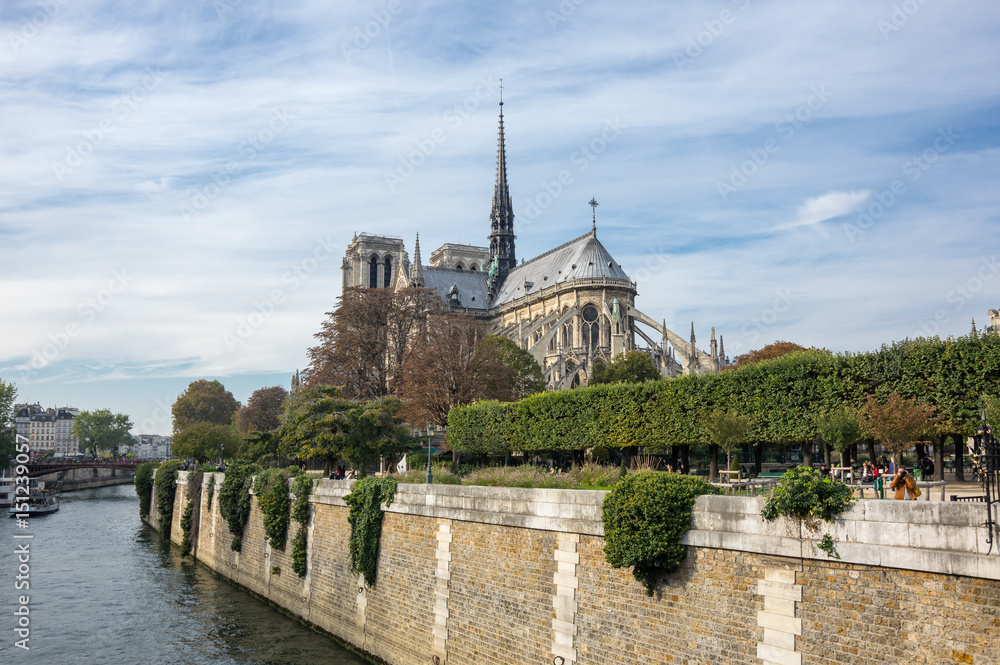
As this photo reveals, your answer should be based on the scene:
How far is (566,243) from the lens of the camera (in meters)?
85.9

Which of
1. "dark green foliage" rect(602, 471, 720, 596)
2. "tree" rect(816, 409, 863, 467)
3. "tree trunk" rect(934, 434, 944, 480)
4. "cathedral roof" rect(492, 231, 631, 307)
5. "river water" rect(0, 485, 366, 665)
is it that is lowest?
"river water" rect(0, 485, 366, 665)

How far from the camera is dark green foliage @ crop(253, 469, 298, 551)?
23498mm

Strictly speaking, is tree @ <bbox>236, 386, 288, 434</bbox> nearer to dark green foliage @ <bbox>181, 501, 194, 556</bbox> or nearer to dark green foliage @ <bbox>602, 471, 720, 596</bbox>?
A: dark green foliage @ <bbox>181, 501, 194, 556</bbox>

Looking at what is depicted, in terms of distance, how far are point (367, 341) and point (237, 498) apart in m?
23.2

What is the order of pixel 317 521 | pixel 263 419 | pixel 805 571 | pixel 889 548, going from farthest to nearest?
1. pixel 263 419
2. pixel 317 521
3. pixel 805 571
4. pixel 889 548

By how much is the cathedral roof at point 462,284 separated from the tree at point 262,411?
20.9 metres

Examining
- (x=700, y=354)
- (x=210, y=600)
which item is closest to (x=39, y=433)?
(x=700, y=354)

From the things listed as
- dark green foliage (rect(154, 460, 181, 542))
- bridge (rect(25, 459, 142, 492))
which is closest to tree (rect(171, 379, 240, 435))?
bridge (rect(25, 459, 142, 492))

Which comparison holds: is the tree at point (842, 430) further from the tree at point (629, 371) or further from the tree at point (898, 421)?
the tree at point (629, 371)

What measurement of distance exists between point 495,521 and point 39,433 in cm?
18211

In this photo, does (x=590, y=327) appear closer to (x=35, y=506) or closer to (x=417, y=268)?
(x=417, y=268)

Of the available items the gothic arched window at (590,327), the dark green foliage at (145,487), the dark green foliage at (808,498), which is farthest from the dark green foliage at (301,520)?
the gothic arched window at (590,327)

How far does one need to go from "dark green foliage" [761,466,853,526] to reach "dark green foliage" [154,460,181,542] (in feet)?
121

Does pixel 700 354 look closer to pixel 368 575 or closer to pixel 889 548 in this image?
pixel 368 575
